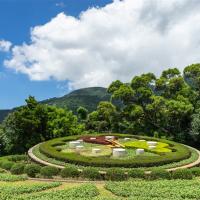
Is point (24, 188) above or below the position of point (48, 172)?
below

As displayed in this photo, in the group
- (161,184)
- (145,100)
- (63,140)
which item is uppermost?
(145,100)

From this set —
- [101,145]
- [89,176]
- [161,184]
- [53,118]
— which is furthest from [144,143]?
[53,118]

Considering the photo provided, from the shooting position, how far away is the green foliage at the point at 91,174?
18.9 metres

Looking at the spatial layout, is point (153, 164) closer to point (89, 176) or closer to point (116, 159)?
point (116, 159)

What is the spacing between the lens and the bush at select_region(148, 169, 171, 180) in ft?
61.8

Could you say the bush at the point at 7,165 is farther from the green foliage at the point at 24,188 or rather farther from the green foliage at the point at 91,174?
the green foliage at the point at 24,188

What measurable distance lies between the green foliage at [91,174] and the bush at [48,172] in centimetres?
166

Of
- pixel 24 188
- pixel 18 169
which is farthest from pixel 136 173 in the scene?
pixel 18 169

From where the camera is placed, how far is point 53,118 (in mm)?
38594

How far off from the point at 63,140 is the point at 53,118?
989 cm

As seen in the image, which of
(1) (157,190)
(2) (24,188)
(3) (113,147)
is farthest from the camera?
(3) (113,147)

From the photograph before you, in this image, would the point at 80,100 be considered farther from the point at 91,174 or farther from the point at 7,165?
the point at 91,174

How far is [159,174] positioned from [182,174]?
44.3 inches

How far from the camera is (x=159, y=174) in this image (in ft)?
62.0
